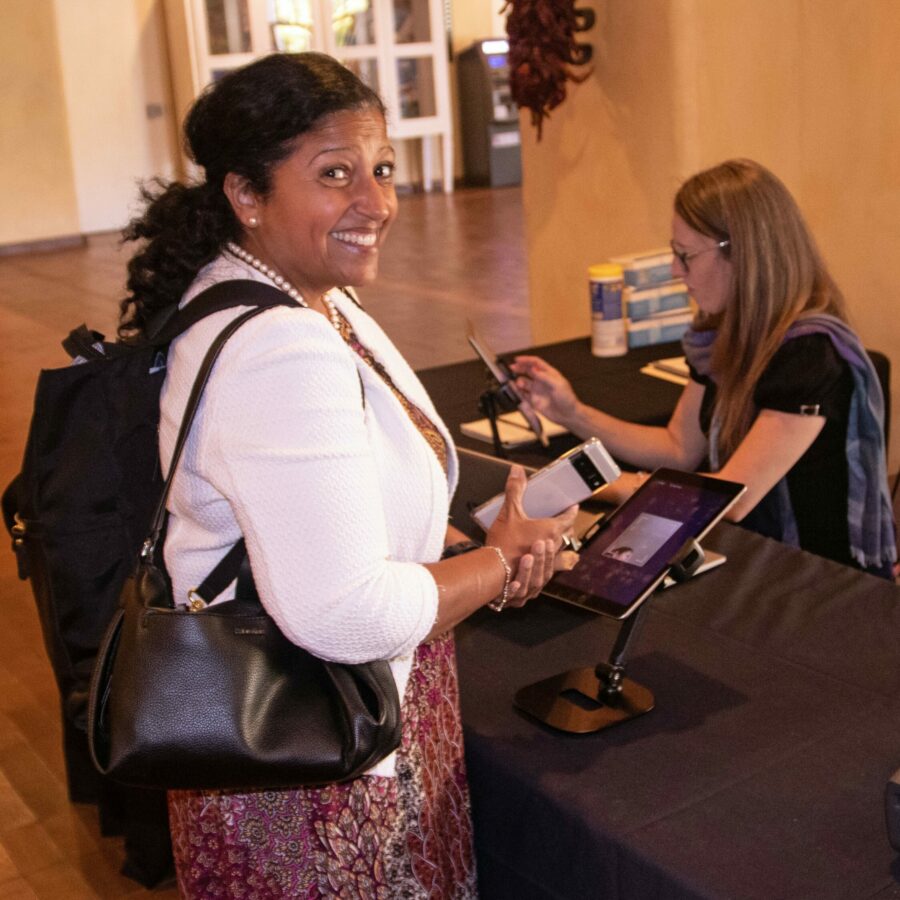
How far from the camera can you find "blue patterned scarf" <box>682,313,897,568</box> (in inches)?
92.0

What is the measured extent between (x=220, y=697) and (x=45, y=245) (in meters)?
11.4

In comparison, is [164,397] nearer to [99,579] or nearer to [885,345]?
[99,579]

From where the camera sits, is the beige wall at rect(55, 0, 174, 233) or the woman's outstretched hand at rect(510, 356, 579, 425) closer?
the woman's outstretched hand at rect(510, 356, 579, 425)

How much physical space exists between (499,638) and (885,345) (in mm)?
2866

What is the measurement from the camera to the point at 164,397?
4.38ft

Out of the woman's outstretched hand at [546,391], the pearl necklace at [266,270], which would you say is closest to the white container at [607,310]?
the woman's outstretched hand at [546,391]

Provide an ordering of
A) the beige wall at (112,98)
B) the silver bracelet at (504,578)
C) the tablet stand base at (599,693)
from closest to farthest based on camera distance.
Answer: the silver bracelet at (504,578), the tablet stand base at (599,693), the beige wall at (112,98)

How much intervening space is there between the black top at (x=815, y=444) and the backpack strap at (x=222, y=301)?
1.28 metres

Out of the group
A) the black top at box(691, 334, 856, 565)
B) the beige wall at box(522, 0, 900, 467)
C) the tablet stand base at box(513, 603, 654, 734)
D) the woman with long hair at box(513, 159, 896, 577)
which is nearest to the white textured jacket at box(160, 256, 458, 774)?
the tablet stand base at box(513, 603, 654, 734)

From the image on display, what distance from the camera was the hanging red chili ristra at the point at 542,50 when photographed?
4469mm

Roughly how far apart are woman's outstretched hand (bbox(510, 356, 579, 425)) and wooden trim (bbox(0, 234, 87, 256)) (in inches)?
389

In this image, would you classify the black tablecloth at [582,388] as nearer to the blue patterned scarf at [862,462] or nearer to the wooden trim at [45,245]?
the blue patterned scarf at [862,462]

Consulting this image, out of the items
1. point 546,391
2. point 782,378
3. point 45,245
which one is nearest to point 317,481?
point 782,378

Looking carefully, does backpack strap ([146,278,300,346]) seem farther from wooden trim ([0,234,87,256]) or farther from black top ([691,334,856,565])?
wooden trim ([0,234,87,256])
